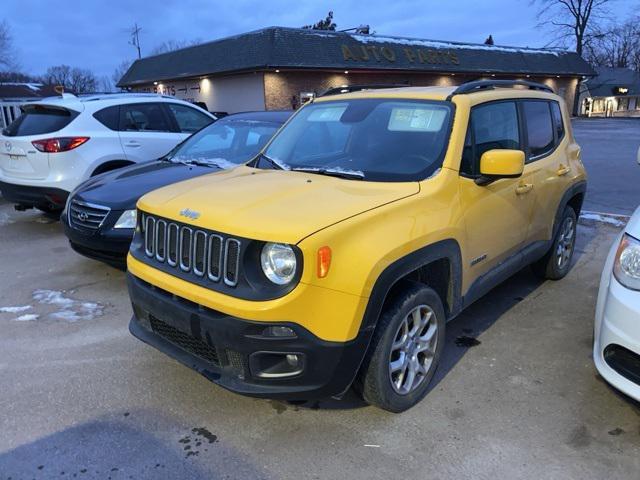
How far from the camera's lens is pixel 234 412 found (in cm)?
305

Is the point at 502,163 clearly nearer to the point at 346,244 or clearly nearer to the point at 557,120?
the point at 346,244

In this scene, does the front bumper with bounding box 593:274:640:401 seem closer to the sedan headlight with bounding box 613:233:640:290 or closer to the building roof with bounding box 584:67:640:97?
the sedan headlight with bounding box 613:233:640:290

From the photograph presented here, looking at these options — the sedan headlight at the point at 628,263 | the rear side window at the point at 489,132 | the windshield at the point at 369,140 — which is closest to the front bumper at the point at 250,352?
the windshield at the point at 369,140

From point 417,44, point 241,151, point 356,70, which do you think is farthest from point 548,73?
point 241,151

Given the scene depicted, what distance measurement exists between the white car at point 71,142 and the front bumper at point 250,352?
456cm

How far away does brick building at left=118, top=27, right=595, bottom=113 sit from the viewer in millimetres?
24359

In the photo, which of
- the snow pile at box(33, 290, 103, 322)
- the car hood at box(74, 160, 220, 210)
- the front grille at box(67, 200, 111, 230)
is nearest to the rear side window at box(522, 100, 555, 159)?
the car hood at box(74, 160, 220, 210)

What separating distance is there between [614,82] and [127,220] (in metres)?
74.9

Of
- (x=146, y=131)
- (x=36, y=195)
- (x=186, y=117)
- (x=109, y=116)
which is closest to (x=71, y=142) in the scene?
(x=109, y=116)

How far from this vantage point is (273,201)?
111 inches

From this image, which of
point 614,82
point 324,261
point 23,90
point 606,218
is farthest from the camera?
point 614,82

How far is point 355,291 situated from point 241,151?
379 cm

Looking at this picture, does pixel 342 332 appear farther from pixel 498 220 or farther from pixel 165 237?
pixel 498 220

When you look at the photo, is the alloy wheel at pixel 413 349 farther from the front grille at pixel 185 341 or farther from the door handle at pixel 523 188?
the door handle at pixel 523 188
